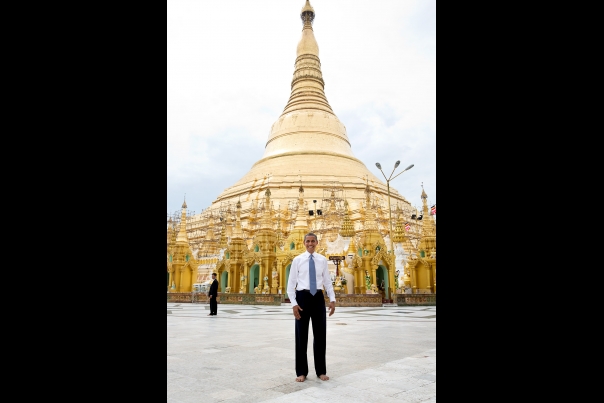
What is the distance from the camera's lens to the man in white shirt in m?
4.02

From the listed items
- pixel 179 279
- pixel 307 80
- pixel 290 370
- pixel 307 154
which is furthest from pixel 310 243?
pixel 307 80

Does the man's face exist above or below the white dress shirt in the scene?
above

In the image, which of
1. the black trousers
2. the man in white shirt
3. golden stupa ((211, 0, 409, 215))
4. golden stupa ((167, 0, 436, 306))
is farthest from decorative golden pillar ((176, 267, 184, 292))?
the man in white shirt

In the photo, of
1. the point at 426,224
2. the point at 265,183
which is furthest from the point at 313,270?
the point at 265,183

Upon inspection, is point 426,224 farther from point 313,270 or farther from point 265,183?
point 313,270

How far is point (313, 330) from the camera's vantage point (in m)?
4.27

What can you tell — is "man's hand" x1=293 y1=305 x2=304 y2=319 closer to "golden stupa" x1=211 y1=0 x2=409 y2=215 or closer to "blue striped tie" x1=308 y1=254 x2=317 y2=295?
"blue striped tie" x1=308 y1=254 x2=317 y2=295

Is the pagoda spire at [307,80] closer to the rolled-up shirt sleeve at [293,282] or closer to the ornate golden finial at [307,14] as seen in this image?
the ornate golden finial at [307,14]

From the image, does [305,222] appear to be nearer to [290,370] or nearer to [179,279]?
[179,279]

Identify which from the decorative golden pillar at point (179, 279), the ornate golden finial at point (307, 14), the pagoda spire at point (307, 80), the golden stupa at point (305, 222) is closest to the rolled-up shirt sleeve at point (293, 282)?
the golden stupa at point (305, 222)

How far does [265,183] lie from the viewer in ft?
122
